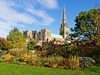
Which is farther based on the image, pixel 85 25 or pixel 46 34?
pixel 46 34

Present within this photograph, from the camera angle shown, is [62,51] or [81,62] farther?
[62,51]

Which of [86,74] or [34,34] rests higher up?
[34,34]

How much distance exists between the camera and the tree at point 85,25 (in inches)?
961

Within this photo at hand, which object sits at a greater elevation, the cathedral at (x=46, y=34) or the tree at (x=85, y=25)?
the cathedral at (x=46, y=34)

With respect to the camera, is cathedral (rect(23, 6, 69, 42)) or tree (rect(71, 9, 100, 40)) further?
cathedral (rect(23, 6, 69, 42))

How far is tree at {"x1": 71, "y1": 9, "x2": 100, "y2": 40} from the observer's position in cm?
2442

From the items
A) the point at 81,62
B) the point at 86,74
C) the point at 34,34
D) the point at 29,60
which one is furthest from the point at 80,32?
the point at 34,34

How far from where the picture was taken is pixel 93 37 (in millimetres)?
23031

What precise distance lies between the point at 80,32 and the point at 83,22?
2502 millimetres

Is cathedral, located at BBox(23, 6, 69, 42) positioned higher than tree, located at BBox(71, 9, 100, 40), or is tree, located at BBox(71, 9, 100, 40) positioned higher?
cathedral, located at BBox(23, 6, 69, 42)

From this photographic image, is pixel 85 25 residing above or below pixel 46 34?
below

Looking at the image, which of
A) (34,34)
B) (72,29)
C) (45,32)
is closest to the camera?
(72,29)

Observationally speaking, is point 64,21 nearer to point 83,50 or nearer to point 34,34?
point 34,34

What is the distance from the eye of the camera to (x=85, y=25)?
25.2 meters
